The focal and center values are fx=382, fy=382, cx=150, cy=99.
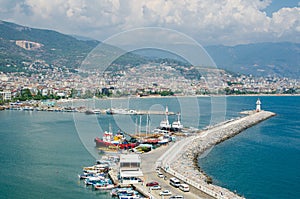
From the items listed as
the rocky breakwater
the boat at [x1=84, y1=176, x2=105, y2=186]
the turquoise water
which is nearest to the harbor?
the rocky breakwater

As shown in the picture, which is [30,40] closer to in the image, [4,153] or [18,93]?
[18,93]

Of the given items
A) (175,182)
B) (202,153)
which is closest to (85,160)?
(175,182)

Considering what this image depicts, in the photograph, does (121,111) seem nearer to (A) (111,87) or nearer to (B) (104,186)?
(A) (111,87)

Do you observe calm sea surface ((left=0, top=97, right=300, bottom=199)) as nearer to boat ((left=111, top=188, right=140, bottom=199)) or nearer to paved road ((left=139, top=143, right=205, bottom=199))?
boat ((left=111, top=188, right=140, bottom=199))

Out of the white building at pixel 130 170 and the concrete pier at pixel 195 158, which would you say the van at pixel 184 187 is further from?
the white building at pixel 130 170

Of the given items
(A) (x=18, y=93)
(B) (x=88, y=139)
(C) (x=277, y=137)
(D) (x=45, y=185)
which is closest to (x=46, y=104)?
(A) (x=18, y=93)

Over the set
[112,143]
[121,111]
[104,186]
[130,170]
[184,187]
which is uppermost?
[121,111]
